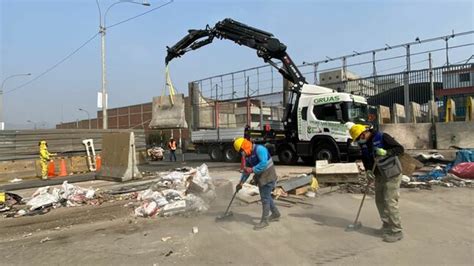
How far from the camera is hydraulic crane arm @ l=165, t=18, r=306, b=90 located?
19047mm

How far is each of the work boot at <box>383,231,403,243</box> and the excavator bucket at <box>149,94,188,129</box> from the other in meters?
15.4

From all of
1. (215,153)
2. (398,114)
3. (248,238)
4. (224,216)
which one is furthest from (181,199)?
(215,153)

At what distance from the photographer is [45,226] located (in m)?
8.62

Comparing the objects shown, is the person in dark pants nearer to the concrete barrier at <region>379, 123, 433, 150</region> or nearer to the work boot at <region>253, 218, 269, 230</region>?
the work boot at <region>253, 218, 269, 230</region>

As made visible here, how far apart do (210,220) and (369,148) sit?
3218mm

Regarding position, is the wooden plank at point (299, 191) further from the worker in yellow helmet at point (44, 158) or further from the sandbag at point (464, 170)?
the worker in yellow helmet at point (44, 158)

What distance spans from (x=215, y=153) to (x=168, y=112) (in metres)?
4.60

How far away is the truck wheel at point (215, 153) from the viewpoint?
24219 mm

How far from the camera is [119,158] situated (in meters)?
15.7

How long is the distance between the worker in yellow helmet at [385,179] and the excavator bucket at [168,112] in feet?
48.2

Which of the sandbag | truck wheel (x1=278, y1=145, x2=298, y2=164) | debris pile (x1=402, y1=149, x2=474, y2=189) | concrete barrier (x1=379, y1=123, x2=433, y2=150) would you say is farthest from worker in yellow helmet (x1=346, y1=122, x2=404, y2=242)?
concrete barrier (x1=379, y1=123, x2=433, y2=150)

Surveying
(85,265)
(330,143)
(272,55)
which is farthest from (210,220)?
(272,55)

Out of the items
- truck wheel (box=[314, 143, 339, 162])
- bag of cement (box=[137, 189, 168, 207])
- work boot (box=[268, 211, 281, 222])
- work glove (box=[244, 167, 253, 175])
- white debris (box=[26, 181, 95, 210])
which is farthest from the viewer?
truck wheel (box=[314, 143, 339, 162])

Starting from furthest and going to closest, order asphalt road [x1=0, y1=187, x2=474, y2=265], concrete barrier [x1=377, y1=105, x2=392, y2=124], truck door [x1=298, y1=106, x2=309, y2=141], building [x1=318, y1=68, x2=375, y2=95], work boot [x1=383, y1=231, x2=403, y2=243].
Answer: building [x1=318, y1=68, x2=375, y2=95] < concrete barrier [x1=377, y1=105, x2=392, y2=124] < truck door [x1=298, y1=106, x2=309, y2=141] < work boot [x1=383, y1=231, x2=403, y2=243] < asphalt road [x1=0, y1=187, x2=474, y2=265]
